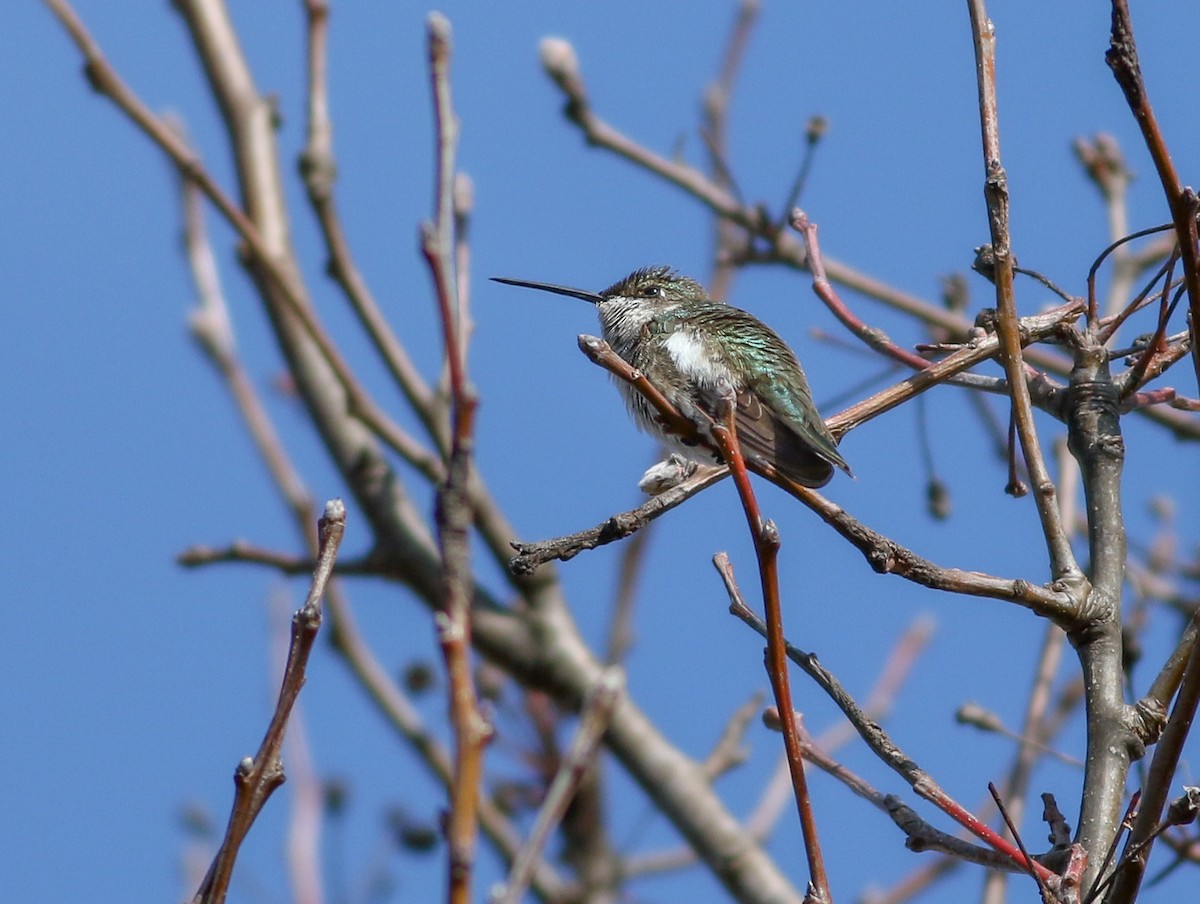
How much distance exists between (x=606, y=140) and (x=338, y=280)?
1281 mm

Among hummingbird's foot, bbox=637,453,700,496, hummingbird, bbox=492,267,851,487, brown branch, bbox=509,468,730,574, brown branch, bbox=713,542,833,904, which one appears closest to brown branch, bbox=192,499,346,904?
brown branch, bbox=713,542,833,904

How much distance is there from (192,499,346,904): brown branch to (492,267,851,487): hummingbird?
1.66 m

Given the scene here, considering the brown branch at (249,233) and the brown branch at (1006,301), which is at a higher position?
the brown branch at (249,233)

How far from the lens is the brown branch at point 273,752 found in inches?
67.7

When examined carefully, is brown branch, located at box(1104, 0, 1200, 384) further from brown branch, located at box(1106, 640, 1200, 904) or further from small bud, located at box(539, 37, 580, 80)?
small bud, located at box(539, 37, 580, 80)

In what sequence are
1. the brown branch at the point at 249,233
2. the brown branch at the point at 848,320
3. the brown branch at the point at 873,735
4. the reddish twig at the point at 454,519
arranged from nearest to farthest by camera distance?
the reddish twig at the point at 454,519, the brown branch at the point at 873,735, the brown branch at the point at 848,320, the brown branch at the point at 249,233

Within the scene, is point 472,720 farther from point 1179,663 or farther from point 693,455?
point 693,455

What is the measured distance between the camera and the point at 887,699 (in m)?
7.28

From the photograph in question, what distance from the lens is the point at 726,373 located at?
4762mm

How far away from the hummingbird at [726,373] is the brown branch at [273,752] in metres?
1.66

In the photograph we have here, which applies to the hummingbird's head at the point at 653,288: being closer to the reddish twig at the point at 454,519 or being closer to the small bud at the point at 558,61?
the small bud at the point at 558,61

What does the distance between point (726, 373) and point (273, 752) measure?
10.3ft

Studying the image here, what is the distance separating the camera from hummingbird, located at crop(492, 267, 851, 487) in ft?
13.1

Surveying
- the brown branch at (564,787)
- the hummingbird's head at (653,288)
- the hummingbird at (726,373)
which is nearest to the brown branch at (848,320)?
the hummingbird at (726,373)
